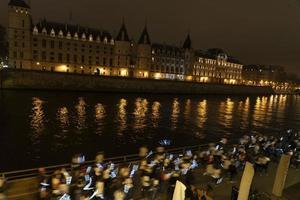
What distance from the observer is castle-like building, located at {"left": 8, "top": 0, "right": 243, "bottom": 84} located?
308 feet

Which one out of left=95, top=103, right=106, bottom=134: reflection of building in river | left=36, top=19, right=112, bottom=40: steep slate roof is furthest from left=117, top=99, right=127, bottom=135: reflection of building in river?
left=36, top=19, right=112, bottom=40: steep slate roof

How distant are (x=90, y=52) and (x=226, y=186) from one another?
99126 millimetres

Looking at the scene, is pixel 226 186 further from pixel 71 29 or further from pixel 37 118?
pixel 71 29

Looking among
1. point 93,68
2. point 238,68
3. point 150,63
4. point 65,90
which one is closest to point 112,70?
point 93,68

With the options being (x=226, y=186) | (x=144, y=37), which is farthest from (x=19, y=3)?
(x=226, y=186)

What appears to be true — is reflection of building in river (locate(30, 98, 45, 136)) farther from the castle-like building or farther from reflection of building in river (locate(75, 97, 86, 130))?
the castle-like building

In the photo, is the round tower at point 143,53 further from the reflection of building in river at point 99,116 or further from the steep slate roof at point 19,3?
the reflection of building in river at point 99,116

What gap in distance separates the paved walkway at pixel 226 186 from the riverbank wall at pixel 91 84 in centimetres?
7130

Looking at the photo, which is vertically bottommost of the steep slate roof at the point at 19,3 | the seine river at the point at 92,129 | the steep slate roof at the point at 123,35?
the seine river at the point at 92,129

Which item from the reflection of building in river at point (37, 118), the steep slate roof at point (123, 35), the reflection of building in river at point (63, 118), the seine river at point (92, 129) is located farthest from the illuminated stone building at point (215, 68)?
the reflection of building in river at point (37, 118)

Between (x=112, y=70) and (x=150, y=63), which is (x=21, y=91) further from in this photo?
(x=150, y=63)

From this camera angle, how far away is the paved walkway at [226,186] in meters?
12.5

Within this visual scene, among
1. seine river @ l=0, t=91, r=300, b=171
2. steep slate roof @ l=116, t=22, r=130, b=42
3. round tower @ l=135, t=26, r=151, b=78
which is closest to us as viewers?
seine river @ l=0, t=91, r=300, b=171

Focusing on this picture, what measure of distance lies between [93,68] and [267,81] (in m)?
138
